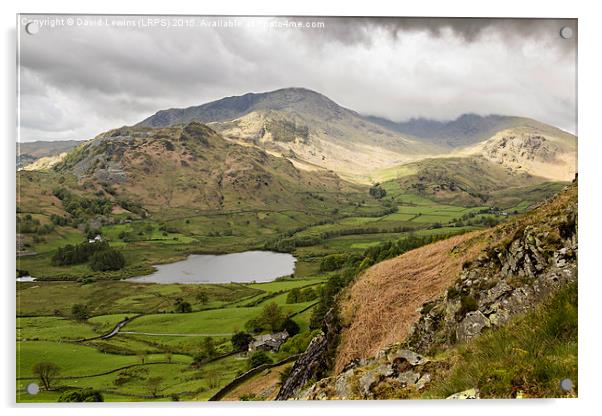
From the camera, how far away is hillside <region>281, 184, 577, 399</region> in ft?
13.6

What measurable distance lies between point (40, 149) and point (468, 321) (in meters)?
8.59

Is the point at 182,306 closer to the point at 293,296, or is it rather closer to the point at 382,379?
the point at 293,296

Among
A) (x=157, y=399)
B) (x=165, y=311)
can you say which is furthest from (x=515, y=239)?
(x=165, y=311)

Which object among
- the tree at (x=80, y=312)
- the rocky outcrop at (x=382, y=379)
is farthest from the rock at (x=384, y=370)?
the tree at (x=80, y=312)

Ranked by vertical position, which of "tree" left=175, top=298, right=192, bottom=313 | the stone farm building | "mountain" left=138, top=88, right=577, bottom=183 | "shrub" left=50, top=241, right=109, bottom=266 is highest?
"mountain" left=138, top=88, right=577, bottom=183

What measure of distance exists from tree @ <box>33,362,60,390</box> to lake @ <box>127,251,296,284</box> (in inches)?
111

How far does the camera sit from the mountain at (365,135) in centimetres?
854

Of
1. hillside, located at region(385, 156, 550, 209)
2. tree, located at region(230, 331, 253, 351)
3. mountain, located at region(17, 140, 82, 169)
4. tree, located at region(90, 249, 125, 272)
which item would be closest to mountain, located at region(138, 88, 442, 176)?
hillside, located at region(385, 156, 550, 209)

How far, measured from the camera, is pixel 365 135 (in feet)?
35.1

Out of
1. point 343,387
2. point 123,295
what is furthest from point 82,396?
point 343,387

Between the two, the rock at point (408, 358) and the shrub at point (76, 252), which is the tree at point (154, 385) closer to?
the shrub at point (76, 252)

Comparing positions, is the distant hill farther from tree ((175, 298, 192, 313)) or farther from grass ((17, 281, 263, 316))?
tree ((175, 298, 192, 313))

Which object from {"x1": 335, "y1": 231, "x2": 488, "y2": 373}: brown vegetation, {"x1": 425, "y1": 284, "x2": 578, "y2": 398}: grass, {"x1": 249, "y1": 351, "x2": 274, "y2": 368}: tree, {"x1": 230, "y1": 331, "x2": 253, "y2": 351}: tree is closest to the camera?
{"x1": 425, "y1": 284, "x2": 578, "y2": 398}: grass

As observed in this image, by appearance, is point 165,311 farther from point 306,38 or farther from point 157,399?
point 306,38
